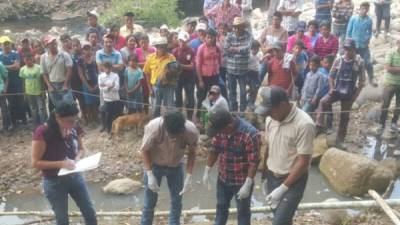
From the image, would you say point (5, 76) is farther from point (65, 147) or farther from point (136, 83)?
point (65, 147)

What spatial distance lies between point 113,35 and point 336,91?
4287mm

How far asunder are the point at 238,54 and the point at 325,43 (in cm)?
178

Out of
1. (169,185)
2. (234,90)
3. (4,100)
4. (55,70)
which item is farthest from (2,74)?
(169,185)

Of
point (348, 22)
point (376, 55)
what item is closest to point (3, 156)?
point (348, 22)

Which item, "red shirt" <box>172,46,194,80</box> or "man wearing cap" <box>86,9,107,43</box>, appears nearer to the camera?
"red shirt" <box>172,46,194,80</box>

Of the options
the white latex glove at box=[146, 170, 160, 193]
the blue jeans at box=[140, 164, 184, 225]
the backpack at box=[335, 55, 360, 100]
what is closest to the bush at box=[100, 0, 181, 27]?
the backpack at box=[335, 55, 360, 100]

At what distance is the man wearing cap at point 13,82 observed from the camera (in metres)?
9.98

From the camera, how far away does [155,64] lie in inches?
368

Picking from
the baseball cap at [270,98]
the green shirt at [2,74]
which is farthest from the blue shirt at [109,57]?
the baseball cap at [270,98]

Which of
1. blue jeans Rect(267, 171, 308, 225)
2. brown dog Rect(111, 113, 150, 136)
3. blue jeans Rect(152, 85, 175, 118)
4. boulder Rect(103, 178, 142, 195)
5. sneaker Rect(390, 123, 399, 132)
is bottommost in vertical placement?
boulder Rect(103, 178, 142, 195)

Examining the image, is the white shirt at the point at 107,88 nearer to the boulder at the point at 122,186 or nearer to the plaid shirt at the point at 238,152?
the boulder at the point at 122,186

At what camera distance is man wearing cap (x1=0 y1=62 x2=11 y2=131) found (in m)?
9.75

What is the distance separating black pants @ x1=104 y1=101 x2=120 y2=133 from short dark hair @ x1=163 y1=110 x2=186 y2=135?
471 centimetres

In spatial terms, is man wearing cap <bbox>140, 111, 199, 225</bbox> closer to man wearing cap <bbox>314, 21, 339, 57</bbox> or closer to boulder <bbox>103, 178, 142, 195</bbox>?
boulder <bbox>103, 178, 142, 195</bbox>
